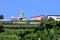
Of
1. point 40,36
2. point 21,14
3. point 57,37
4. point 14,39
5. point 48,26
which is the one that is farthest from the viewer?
point 21,14

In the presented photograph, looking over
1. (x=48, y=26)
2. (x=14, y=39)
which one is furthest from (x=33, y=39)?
(x=48, y=26)

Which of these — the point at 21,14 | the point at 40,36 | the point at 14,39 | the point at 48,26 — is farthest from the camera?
the point at 21,14

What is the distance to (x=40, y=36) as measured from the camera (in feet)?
47.7

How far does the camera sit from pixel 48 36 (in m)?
14.3

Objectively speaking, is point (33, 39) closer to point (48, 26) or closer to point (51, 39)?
point (51, 39)

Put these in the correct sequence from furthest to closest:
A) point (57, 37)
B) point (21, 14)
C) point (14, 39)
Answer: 1. point (21, 14)
2. point (14, 39)
3. point (57, 37)

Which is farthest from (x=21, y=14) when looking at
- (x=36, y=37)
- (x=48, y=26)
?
(x=36, y=37)

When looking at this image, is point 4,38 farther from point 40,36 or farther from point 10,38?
point 40,36

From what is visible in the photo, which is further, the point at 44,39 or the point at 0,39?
the point at 0,39

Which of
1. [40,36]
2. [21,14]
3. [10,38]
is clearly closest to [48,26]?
[10,38]

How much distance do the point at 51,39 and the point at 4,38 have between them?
5.68 m

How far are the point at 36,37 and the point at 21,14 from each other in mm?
27586

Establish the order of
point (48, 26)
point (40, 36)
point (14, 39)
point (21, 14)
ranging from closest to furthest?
1. point (40, 36)
2. point (14, 39)
3. point (48, 26)
4. point (21, 14)

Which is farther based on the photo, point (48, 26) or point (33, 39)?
point (48, 26)
